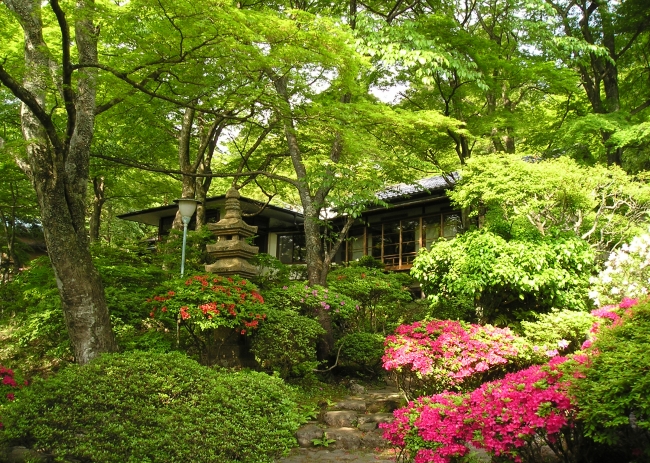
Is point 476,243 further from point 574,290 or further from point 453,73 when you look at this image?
point 453,73

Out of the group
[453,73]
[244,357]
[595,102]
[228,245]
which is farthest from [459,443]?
[595,102]

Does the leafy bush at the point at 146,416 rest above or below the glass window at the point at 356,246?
below

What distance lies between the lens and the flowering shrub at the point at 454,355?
6188 mm

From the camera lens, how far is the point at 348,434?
6.70m

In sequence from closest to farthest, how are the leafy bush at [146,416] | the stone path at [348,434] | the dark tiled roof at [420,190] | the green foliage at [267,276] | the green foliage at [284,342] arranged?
the leafy bush at [146,416]
the stone path at [348,434]
the green foliage at [284,342]
the green foliage at [267,276]
the dark tiled roof at [420,190]

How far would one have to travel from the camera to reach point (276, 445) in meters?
4.36

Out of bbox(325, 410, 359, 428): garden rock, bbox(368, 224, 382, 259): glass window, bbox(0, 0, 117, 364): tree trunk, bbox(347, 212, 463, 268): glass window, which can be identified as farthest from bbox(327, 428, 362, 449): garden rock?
bbox(368, 224, 382, 259): glass window

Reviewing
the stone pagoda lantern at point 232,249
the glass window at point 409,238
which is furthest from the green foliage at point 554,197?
the glass window at point 409,238

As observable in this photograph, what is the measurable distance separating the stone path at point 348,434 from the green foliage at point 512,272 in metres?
2.46

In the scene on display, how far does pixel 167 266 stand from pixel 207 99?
4.80 metres

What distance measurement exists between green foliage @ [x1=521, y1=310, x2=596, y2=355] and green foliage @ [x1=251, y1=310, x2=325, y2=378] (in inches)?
140

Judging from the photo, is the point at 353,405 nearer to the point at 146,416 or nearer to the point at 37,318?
the point at 146,416

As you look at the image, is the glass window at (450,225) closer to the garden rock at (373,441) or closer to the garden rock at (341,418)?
the garden rock at (341,418)

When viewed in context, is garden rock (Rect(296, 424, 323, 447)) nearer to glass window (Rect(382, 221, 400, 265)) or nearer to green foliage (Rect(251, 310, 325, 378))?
green foliage (Rect(251, 310, 325, 378))
